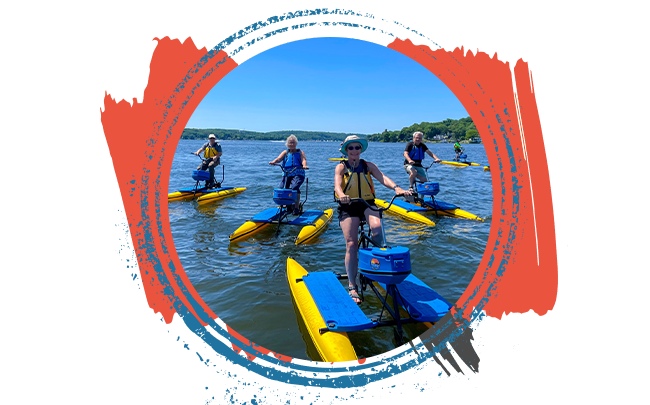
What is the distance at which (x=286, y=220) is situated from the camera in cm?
1015

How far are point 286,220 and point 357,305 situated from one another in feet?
20.2

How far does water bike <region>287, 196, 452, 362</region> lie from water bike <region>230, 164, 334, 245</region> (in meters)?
3.37

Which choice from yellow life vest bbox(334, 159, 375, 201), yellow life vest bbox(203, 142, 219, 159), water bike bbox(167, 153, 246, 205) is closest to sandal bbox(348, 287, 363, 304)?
yellow life vest bbox(334, 159, 375, 201)

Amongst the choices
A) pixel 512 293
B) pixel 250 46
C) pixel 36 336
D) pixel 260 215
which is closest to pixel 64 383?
pixel 36 336

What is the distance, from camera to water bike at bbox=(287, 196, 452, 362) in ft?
11.4

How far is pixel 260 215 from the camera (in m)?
9.52

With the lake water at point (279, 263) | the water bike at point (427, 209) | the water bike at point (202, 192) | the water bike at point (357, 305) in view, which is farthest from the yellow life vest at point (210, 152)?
the water bike at point (357, 305)

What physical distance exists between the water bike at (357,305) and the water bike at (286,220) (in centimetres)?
337

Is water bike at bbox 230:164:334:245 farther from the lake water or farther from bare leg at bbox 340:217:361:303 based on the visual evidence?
bare leg at bbox 340:217:361:303

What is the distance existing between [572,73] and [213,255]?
746 centimetres

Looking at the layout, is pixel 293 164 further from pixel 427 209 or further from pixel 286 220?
pixel 427 209

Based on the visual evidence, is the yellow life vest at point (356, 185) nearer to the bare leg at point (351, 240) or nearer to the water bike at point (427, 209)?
the bare leg at point (351, 240)
